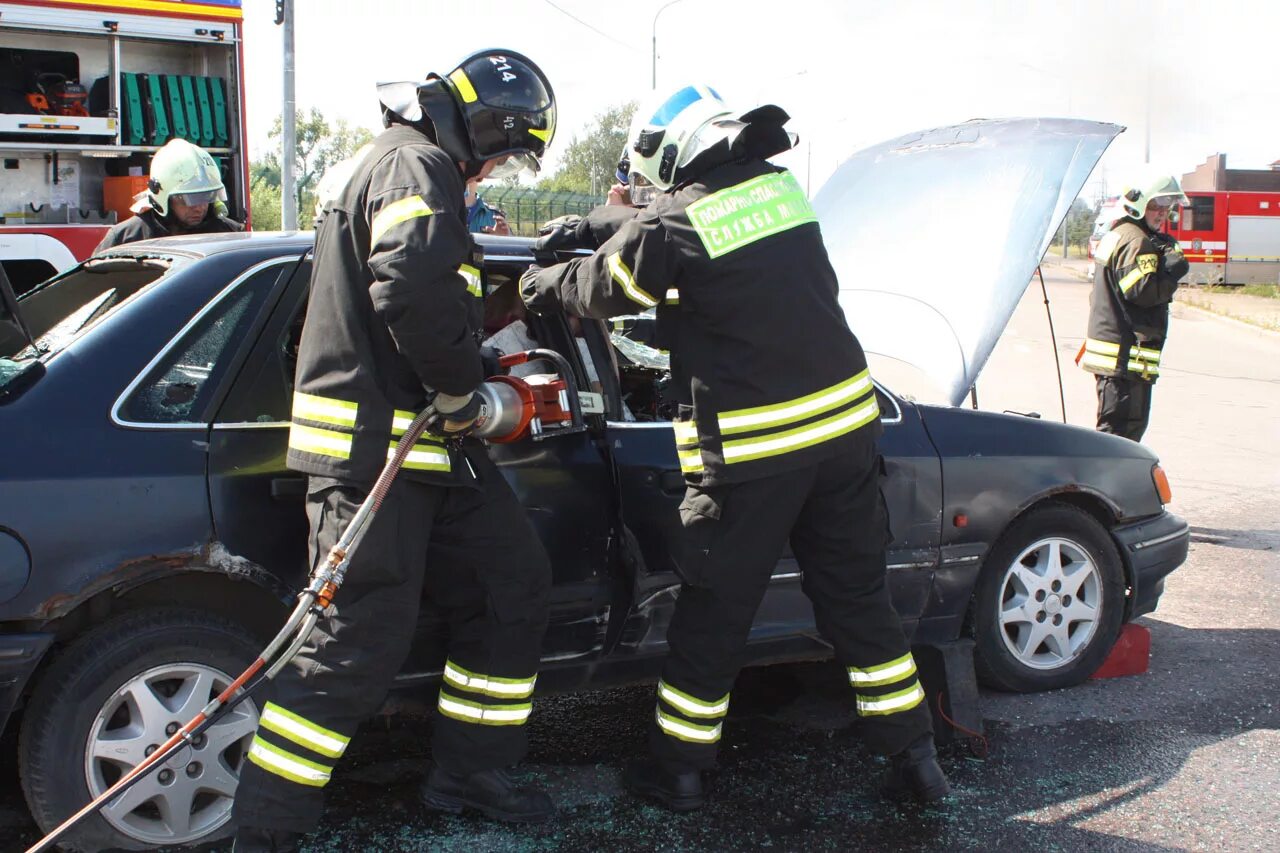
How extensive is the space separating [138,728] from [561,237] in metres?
1.75

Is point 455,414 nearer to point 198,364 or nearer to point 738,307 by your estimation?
point 198,364

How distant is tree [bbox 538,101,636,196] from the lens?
5422 cm

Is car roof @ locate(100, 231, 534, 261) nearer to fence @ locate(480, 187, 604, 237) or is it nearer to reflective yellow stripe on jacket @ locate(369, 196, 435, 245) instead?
reflective yellow stripe on jacket @ locate(369, 196, 435, 245)

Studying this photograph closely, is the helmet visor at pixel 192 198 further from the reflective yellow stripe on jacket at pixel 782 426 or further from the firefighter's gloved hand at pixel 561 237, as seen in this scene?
the reflective yellow stripe on jacket at pixel 782 426

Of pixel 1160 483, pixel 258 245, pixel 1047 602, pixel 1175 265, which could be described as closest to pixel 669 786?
pixel 1047 602

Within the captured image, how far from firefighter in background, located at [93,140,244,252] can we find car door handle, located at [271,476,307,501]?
3.17 meters

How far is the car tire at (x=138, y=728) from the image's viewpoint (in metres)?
2.90

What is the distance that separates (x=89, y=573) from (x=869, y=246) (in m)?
3.47

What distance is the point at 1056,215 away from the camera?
450cm

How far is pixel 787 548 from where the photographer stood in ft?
12.8

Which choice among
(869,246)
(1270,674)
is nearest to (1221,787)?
(1270,674)

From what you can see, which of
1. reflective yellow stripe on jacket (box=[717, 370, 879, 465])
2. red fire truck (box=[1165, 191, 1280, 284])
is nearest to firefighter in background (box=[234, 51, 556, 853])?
reflective yellow stripe on jacket (box=[717, 370, 879, 465])

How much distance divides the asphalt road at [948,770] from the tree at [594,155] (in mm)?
49773

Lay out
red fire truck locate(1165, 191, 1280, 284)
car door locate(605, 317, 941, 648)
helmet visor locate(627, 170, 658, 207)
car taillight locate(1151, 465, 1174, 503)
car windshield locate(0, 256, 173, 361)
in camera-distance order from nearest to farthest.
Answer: car windshield locate(0, 256, 173, 361), car door locate(605, 317, 941, 648), helmet visor locate(627, 170, 658, 207), car taillight locate(1151, 465, 1174, 503), red fire truck locate(1165, 191, 1280, 284)
